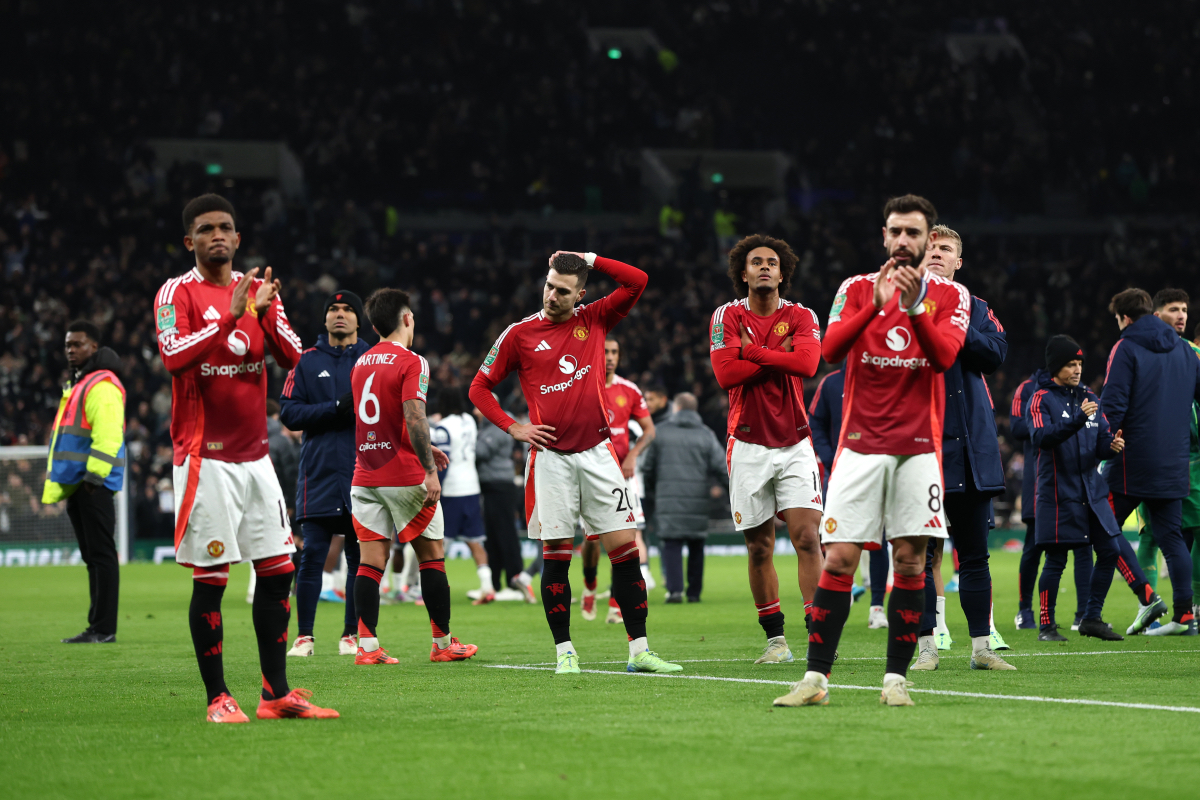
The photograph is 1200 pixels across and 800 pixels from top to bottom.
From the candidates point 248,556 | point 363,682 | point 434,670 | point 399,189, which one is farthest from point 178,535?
point 399,189

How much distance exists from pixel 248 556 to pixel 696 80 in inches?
1333

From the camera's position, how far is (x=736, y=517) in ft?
27.8

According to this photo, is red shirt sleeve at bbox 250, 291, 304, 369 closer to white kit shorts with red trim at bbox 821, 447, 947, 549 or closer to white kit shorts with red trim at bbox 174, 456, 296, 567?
white kit shorts with red trim at bbox 174, 456, 296, 567

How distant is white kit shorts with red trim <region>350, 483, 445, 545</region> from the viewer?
9.00m

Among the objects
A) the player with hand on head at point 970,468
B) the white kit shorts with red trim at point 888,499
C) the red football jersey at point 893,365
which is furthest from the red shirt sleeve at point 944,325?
the player with hand on head at point 970,468

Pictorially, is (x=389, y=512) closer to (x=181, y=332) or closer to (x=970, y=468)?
(x=181, y=332)

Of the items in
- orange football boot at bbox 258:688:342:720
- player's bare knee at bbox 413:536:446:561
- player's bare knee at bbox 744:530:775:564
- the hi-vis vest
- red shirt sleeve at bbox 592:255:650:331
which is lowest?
orange football boot at bbox 258:688:342:720

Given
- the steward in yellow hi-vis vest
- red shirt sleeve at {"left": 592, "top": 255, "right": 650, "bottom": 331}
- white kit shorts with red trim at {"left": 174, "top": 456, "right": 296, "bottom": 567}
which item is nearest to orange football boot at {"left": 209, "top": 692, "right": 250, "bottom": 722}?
white kit shorts with red trim at {"left": 174, "top": 456, "right": 296, "bottom": 567}

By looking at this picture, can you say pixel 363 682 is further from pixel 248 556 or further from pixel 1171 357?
pixel 1171 357

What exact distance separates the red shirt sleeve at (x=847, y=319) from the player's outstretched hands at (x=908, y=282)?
0.14 metres

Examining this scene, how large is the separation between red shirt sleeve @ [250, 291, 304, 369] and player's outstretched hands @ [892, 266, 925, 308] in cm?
267

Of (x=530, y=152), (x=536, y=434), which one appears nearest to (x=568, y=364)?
(x=536, y=434)

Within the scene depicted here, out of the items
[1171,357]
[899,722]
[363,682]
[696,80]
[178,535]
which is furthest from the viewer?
[696,80]

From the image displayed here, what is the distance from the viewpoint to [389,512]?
9094mm
